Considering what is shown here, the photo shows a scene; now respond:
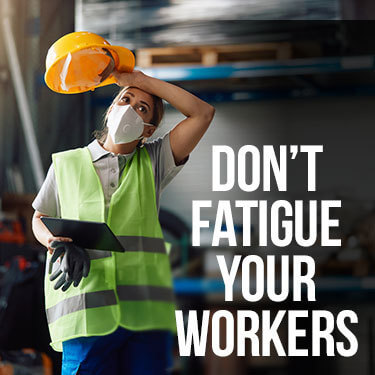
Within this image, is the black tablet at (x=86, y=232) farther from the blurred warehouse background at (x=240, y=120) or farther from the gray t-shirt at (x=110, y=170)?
the blurred warehouse background at (x=240, y=120)

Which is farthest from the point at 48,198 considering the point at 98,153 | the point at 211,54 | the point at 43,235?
the point at 211,54

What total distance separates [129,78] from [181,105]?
240 millimetres

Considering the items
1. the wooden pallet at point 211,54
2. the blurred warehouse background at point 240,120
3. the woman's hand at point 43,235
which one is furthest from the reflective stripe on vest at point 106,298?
the wooden pallet at point 211,54

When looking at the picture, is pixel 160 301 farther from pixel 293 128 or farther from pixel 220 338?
pixel 293 128

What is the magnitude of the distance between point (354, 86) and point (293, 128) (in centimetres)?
48

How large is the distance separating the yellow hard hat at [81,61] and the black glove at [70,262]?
2.15 ft

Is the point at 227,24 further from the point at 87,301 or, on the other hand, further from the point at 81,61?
the point at 87,301

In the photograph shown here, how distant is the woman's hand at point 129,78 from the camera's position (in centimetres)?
253

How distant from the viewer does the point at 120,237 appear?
8.20ft

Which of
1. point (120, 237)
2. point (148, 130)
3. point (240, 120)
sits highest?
point (240, 120)

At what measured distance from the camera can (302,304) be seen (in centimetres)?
396

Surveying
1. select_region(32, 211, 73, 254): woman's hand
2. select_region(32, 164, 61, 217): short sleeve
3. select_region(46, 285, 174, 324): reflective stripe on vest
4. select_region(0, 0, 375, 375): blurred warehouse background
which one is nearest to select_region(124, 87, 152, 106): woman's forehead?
select_region(32, 164, 61, 217): short sleeve

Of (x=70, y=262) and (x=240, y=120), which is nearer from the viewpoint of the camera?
(x=70, y=262)

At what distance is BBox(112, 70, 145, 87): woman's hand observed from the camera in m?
2.53
